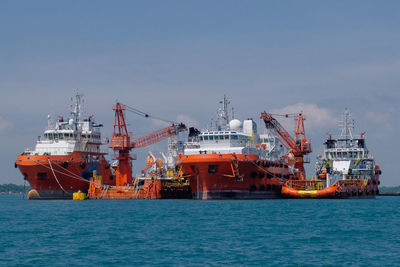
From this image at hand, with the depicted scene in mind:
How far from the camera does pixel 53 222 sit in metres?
55.5

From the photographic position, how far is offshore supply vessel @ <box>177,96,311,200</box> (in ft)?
268

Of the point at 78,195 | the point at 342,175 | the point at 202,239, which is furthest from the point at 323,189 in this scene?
the point at 202,239

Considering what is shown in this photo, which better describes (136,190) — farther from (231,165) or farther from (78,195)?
(231,165)

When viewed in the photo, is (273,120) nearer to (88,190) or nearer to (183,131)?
(183,131)

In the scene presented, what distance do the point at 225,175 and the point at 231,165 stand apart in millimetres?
1682

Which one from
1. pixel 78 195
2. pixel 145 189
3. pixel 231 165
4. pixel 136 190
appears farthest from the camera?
pixel 145 189

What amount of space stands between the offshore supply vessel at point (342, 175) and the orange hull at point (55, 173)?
32064mm

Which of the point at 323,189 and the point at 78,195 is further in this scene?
the point at 78,195

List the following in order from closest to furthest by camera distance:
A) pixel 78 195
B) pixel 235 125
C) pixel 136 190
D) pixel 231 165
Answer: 1. pixel 231 165
2. pixel 235 125
3. pixel 78 195
4. pixel 136 190

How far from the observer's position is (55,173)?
9475 cm

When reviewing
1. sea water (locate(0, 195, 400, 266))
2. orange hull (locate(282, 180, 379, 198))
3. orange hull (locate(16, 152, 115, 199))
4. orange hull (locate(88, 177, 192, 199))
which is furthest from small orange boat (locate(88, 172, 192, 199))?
sea water (locate(0, 195, 400, 266))

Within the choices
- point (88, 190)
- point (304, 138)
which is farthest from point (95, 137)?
point (304, 138)

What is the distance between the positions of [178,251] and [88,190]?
2536 inches

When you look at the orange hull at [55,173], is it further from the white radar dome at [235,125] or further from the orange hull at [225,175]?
the white radar dome at [235,125]
